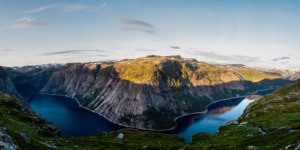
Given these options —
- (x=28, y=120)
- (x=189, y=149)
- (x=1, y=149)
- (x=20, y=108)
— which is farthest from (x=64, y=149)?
(x=20, y=108)

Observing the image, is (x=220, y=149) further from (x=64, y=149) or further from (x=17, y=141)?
(x=17, y=141)

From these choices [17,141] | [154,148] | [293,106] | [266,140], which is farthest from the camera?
[293,106]

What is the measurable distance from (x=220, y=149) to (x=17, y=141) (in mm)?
48332

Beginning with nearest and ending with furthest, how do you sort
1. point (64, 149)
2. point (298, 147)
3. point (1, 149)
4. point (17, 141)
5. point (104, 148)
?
point (1, 149), point (298, 147), point (17, 141), point (64, 149), point (104, 148)

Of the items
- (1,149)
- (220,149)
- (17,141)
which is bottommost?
Answer: (220,149)

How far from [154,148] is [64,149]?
30.7 metres

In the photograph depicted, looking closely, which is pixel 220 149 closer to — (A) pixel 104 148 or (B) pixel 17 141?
(A) pixel 104 148

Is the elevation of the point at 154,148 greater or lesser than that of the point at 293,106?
lesser

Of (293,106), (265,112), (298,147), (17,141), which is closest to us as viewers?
(298,147)

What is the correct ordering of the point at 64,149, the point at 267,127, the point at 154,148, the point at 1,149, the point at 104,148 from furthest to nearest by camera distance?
the point at 267,127
the point at 154,148
the point at 104,148
the point at 64,149
the point at 1,149

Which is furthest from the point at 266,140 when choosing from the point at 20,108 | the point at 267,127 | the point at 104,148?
the point at 20,108

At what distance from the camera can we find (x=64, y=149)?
49.9 metres

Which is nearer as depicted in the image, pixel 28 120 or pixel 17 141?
pixel 17 141

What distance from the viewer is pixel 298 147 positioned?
3481cm
